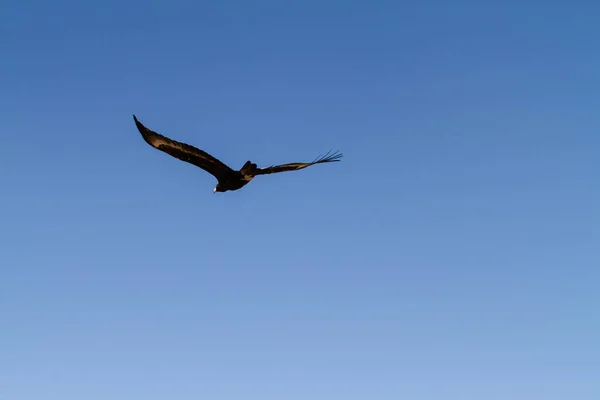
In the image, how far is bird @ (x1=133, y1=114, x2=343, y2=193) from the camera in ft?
82.8

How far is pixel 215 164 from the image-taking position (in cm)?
2672

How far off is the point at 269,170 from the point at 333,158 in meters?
2.64

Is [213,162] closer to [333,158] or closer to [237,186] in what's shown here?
[237,186]

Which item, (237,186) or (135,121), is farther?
(237,186)

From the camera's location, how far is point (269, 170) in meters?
26.8

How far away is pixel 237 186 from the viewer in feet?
90.9

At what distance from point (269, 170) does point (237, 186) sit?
5.02 ft

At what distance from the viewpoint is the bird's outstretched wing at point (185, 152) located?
82.3 ft

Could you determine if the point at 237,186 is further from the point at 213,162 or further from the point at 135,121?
the point at 135,121

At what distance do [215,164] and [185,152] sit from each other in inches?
49.0

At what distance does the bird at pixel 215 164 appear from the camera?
82.8 feet

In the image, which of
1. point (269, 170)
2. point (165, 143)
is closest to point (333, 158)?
point (269, 170)

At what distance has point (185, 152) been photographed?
25.9 m

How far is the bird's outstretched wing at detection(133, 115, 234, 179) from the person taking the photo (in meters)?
25.1
